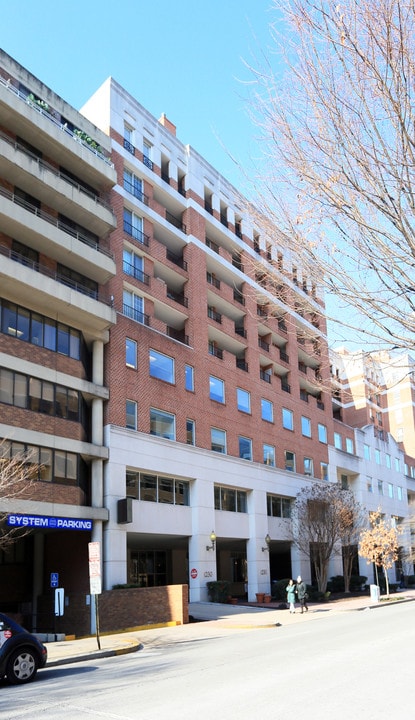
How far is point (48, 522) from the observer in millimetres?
24594

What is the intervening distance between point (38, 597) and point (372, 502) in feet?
122

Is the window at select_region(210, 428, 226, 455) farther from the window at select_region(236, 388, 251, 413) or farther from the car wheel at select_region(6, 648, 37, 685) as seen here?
the car wheel at select_region(6, 648, 37, 685)

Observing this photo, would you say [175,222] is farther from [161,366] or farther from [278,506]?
[278,506]

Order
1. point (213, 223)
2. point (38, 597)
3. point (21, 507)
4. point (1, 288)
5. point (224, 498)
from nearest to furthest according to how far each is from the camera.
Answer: point (21, 507) < point (1, 288) < point (38, 597) < point (224, 498) < point (213, 223)

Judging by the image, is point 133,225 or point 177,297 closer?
point 133,225

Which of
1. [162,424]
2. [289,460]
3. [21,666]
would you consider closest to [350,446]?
[289,460]

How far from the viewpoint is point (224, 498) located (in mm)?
37594

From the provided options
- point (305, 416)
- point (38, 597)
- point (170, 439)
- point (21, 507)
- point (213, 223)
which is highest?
point (213, 223)

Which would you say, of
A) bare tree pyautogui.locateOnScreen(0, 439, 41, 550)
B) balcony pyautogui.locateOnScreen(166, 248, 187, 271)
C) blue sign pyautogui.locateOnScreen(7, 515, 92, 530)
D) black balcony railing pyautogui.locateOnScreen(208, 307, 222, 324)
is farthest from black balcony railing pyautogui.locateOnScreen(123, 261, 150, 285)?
blue sign pyautogui.locateOnScreen(7, 515, 92, 530)

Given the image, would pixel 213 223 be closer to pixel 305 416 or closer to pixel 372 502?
pixel 305 416

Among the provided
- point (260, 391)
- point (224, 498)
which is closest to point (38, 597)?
point (224, 498)

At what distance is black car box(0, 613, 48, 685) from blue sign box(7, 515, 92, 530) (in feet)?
34.9

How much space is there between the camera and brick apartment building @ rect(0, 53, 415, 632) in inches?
1028

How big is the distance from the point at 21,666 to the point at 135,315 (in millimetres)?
22213
